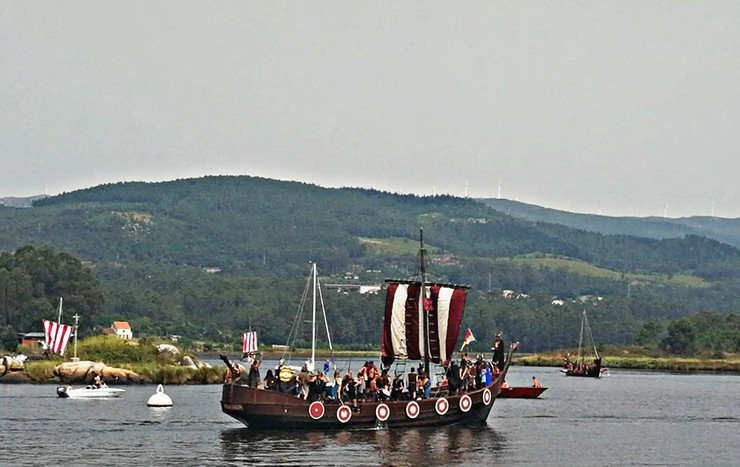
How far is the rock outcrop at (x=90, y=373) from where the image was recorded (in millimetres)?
109000

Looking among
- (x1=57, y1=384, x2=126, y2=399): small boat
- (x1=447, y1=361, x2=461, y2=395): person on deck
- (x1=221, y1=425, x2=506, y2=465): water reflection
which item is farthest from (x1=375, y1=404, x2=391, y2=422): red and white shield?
(x1=57, y1=384, x2=126, y2=399): small boat

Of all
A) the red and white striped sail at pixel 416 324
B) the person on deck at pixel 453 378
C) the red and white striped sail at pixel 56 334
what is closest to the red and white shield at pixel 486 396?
the person on deck at pixel 453 378

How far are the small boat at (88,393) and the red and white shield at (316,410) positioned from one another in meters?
31.7

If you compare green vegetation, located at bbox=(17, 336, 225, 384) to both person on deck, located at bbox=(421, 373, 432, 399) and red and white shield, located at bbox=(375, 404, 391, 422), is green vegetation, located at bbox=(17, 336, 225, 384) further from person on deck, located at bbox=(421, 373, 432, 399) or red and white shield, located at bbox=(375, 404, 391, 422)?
red and white shield, located at bbox=(375, 404, 391, 422)

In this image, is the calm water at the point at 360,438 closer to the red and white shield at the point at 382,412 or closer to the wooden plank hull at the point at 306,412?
the wooden plank hull at the point at 306,412

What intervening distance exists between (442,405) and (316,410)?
657cm

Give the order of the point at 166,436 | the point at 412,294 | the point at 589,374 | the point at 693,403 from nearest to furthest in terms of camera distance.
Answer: the point at 166,436, the point at 412,294, the point at 693,403, the point at 589,374

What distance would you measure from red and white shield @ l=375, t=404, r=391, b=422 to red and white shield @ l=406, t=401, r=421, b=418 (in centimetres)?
103

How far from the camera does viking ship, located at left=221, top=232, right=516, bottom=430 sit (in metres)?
64.4

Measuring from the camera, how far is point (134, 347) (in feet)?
394

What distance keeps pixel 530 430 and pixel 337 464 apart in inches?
813

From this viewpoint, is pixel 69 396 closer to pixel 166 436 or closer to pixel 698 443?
pixel 166 436

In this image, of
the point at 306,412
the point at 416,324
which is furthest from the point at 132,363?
the point at 306,412

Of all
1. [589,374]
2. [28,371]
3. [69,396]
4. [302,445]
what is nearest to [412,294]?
[302,445]
